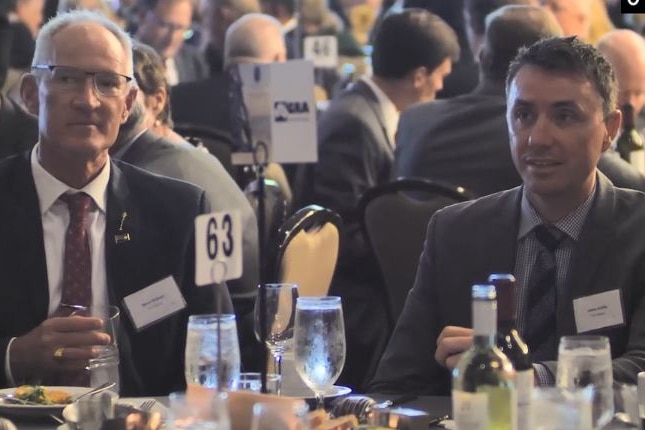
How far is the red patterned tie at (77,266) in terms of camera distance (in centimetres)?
320

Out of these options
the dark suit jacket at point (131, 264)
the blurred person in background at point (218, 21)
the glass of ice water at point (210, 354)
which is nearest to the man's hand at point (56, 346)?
the dark suit jacket at point (131, 264)

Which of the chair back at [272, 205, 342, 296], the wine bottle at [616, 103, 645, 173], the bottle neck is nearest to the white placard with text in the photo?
the wine bottle at [616, 103, 645, 173]

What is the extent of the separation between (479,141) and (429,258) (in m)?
1.78

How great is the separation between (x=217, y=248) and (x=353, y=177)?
3577mm

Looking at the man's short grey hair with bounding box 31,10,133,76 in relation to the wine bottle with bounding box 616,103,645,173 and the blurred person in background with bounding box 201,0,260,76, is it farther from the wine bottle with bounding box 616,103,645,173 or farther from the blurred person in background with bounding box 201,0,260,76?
the blurred person in background with bounding box 201,0,260,76

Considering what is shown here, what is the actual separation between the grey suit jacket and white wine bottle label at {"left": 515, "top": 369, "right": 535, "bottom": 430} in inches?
80.2

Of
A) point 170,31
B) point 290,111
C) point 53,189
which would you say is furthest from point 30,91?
point 170,31

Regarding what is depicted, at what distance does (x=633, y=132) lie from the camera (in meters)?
5.29

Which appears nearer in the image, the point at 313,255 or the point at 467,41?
the point at 313,255

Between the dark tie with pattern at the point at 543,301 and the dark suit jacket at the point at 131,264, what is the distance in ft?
2.62

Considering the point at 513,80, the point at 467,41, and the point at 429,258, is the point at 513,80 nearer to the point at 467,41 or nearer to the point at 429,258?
the point at 429,258

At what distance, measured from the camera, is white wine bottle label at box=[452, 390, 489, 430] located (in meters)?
1.96

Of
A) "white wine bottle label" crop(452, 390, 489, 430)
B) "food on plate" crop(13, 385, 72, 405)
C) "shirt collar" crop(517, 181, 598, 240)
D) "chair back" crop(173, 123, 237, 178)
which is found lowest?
"food on plate" crop(13, 385, 72, 405)

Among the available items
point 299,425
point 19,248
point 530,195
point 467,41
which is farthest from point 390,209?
point 467,41
